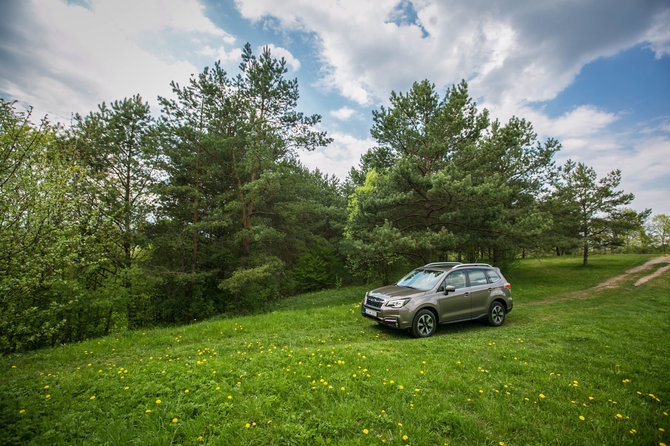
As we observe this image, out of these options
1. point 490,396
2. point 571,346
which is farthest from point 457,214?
point 490,396

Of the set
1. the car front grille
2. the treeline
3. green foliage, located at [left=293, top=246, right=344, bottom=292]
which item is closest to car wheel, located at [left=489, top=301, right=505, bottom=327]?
the car front grille

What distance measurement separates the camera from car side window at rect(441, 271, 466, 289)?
24.4ft

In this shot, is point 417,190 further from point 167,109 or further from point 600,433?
point 167,109

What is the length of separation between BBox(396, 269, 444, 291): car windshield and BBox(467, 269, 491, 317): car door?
1011 millimetres

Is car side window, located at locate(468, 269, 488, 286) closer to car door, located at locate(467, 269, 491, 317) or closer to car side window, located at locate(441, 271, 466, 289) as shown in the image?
car door, located at locate(467, 269, 491, 317)

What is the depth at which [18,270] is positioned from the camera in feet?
17.8

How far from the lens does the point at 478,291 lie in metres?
7.66

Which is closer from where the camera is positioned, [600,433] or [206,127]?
[600,433]

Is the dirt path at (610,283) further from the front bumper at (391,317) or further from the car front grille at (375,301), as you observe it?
the car front grille at (375,301)

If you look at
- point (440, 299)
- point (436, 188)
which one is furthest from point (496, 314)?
point (436, 188)

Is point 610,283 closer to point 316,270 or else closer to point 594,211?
point 594,211

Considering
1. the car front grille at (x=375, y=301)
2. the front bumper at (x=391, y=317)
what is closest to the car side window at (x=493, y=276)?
the front bumper at (x=391, y=317)

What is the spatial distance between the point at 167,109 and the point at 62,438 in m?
15.4

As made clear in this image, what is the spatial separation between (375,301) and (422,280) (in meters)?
1.59
